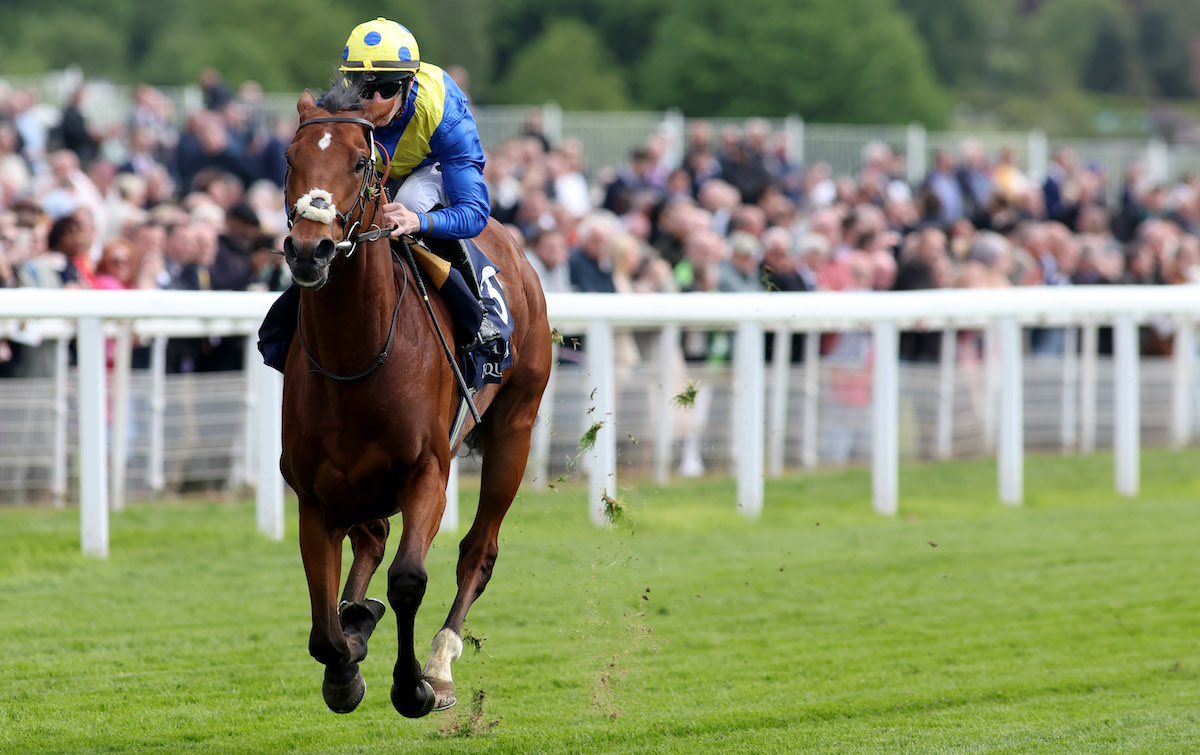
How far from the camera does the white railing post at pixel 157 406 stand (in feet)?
29.4

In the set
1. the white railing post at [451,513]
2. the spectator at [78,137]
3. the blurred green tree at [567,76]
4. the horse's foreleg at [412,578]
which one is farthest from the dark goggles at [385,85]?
the blurred green tree at [567,76]

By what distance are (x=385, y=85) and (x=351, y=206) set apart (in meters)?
0.81

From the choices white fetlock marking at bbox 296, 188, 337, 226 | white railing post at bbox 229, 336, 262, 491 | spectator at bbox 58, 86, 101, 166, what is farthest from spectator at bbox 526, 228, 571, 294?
white fetlock marking at bbox 296, 188, 337, 226

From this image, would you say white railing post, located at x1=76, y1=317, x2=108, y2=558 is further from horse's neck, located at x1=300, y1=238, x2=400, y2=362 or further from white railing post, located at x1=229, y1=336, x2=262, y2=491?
horse's neck, located at x1=300, y1=238, x2=400, y2=362

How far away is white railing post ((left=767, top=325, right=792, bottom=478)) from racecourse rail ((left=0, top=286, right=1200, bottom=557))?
0.4 inches

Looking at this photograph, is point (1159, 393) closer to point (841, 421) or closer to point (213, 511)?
point (841, 421)

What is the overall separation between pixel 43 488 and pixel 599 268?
12.7ft

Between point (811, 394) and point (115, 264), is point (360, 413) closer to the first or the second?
point (115, 264)

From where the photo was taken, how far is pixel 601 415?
9.20 meters

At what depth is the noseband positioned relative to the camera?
4.32 m

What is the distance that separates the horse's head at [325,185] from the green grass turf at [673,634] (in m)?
1.66

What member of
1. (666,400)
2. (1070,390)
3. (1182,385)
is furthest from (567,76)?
(666,400)

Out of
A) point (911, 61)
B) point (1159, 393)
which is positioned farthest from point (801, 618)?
point (911, 61)

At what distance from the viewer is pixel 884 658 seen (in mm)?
6367
